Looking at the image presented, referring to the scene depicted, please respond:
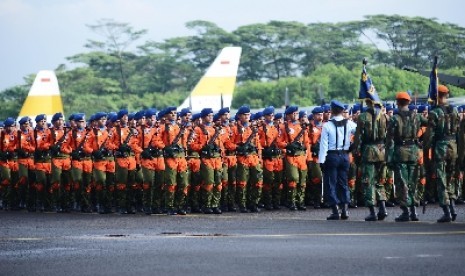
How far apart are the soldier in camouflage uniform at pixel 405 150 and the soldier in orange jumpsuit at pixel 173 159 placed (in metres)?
4.77

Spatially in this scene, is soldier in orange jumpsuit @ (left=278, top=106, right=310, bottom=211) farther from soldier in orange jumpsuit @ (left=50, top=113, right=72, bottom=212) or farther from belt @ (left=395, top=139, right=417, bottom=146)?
belt @ (left=395, top=139, right=417, bottom=146)

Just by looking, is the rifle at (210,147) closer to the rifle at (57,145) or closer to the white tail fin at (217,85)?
the rifle at (57,145)

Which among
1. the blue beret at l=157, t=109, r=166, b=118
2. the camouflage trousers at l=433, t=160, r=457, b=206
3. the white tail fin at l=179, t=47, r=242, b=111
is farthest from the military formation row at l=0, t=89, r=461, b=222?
the white tail fin at l=179, t=47, r=242, b=111

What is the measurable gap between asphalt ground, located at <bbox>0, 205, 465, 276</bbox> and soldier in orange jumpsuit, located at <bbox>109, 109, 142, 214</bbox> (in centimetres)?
233

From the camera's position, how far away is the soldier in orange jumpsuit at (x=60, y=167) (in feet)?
83.5

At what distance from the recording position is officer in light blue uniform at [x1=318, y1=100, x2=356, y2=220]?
66.8 ft

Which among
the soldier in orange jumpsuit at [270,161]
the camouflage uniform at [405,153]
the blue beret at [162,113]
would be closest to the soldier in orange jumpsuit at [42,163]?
Result: the blue beret at [162,113]

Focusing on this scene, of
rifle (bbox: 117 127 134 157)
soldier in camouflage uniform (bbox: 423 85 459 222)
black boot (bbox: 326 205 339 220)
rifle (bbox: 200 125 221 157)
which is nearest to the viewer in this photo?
soldier in camouflage uniform (bbox: 423 85 459 222)

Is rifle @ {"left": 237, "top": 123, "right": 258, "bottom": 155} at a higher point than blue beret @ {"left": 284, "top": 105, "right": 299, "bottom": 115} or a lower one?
lower

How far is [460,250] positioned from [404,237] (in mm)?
1766

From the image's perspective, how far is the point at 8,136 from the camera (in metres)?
26.7

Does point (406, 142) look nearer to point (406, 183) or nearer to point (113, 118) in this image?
point (406, 183)

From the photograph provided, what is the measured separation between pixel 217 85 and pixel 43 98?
258 inches

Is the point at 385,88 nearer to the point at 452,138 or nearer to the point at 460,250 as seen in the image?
the point at 452,138
